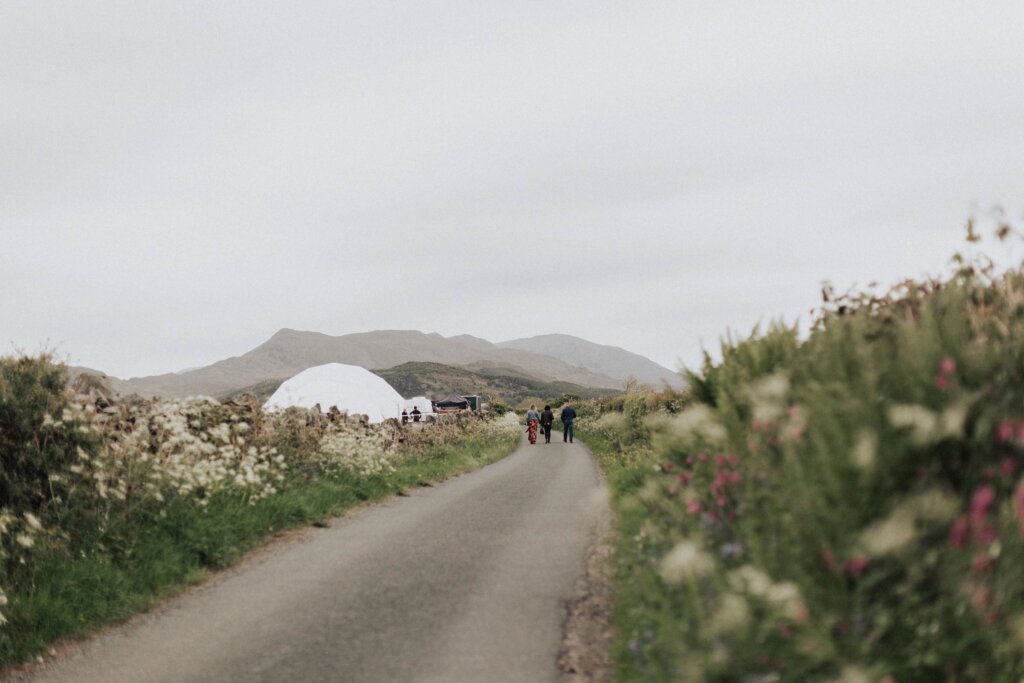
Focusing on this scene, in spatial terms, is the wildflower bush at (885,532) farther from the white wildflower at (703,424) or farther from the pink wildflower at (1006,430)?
the white wildflower at (703,424)

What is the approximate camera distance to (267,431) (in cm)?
1416

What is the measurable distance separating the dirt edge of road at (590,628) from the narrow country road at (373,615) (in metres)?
0.12

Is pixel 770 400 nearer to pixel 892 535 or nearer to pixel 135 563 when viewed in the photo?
pixel 892 535

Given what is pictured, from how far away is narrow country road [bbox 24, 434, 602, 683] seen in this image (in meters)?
5.91

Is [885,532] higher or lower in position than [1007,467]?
lower

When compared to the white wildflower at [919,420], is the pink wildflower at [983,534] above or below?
below

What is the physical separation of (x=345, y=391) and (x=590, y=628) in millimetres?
38004

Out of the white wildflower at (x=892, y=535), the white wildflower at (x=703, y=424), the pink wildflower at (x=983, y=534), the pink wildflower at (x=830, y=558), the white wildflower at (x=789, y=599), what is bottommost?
the white wildflower at (x=789, y=599)

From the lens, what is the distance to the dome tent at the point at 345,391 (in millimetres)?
41906

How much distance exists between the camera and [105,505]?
28.6 ft

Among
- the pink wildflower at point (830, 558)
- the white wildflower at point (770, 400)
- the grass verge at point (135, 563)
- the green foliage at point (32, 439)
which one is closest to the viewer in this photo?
the pink wildflower at point (830, 558)

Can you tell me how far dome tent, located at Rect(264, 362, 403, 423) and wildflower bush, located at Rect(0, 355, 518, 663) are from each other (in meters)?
28.8

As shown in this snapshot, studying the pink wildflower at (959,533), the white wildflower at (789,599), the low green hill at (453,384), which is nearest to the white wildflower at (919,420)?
the pink wildflower at (959,533)

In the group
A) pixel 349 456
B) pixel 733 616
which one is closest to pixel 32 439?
pixel 349 456
